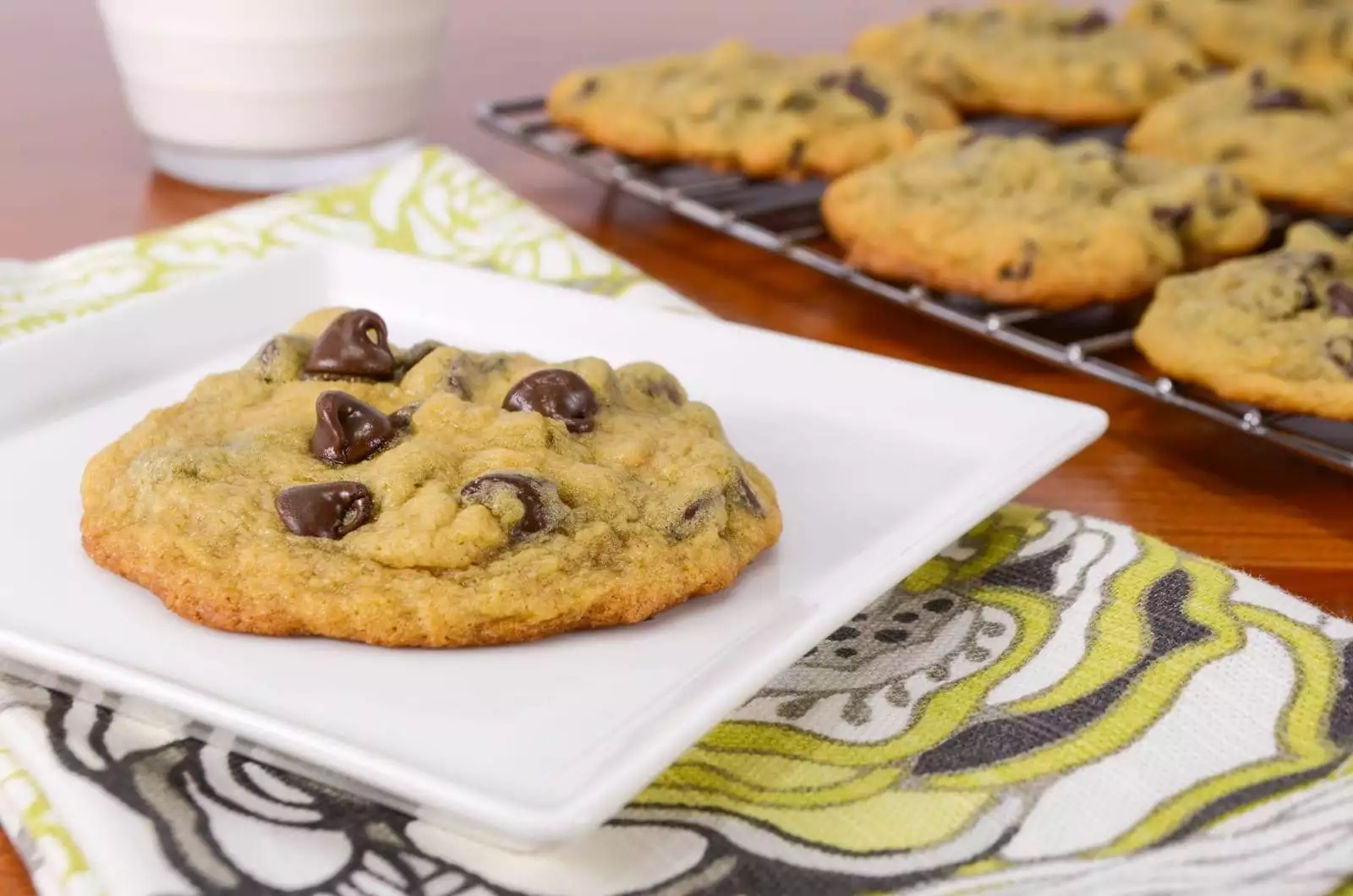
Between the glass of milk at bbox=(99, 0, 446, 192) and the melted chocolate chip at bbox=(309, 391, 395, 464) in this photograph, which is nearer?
the melted chocolate chip at bbox=(309, 391, 395, 464)

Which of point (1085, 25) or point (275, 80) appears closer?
point (275, 80)

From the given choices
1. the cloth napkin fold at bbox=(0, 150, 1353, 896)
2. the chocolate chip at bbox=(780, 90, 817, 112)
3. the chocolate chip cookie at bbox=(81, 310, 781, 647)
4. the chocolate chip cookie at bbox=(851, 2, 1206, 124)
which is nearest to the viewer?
the cloth napkin fold at bbox=(0, 150, 1353, 896)

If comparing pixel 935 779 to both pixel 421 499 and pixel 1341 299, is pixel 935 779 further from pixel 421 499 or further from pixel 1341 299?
pixel 1341 299

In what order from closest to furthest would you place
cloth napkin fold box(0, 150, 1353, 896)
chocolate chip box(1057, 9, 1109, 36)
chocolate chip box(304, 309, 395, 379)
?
cloth napkin fold box(0, 150, 1353, 896) → chocolate chip box(304, 309, 395, 379) → chocolate chip box(1057, 9, 1109, 36)

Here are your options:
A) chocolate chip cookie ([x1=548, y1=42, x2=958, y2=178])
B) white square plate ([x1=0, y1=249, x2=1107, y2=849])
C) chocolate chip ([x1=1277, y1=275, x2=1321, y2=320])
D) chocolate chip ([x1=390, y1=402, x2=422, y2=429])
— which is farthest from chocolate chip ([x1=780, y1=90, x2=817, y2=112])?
chocolate chip ([x1=390, y1=402, x2=422, y2=429])

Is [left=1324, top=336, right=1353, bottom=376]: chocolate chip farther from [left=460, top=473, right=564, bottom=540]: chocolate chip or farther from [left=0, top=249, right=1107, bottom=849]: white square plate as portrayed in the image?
[left=460, top=473, right=564, bottom=540]: chocolate chip

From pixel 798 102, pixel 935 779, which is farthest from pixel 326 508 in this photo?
pixel 798 102

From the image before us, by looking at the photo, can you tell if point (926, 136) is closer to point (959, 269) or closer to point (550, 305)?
point (959, 269)

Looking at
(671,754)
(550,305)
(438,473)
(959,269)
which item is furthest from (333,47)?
(671,754)
